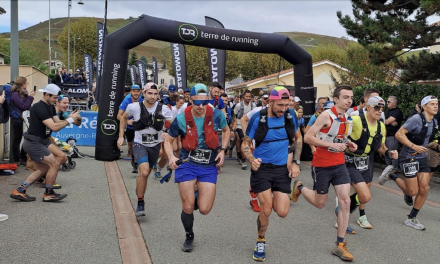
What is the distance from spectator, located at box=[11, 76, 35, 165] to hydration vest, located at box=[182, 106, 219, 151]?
228 inches

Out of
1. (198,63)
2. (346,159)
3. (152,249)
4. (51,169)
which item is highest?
(198,63)

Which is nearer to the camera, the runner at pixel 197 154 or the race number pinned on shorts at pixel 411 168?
the runner at pixel 197 154

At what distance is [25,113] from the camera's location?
9438mm

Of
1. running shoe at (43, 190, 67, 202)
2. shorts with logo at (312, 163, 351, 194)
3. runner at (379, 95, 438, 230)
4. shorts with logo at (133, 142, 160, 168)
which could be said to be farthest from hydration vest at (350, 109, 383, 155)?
running shoe at (43, 190, 67, 202)

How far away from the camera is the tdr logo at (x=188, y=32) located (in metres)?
10.9

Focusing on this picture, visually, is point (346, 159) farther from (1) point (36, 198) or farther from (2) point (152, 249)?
(1) point (36, 198)

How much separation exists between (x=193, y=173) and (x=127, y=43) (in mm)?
6768

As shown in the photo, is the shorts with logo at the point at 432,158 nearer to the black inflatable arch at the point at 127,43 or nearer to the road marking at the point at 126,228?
the road marking at the point at 126,228

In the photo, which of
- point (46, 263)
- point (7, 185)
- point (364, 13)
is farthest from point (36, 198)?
point (364, 13)

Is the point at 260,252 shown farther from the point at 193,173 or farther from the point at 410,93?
the point at 410,93

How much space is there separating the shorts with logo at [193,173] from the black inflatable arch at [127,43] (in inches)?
255

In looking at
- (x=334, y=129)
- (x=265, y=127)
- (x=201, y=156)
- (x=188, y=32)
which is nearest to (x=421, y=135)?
(x=334, y=129)

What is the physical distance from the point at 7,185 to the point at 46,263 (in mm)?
4185

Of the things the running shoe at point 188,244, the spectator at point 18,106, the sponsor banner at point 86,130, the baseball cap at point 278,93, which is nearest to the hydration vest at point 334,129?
the baseball cap at point 278,93
